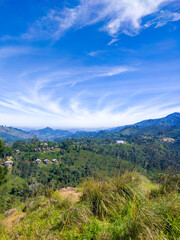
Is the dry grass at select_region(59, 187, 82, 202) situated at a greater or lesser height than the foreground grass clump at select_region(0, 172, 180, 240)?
lesser

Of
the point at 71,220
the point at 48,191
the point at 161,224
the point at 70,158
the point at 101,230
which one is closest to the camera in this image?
the point at 161,224

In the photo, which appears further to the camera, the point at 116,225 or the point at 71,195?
the point at 71,195

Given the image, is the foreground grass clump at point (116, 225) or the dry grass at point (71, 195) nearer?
the foreground grass clump at point (116, 225)

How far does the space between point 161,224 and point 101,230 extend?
999mm

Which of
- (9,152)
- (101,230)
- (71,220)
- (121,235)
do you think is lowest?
(9,152)

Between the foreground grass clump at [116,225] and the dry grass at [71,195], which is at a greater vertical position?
the foreground grass clump at [116,225]

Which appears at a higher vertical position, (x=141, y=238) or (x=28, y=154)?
(x=141, y=238)

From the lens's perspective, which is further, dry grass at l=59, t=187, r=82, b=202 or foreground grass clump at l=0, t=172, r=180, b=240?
dry grass at l=59, t=187, r=82, b=202

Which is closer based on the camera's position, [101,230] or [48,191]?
[101,230]

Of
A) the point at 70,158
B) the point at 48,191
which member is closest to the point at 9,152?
the point at 70,158

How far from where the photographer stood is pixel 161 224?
1926mm

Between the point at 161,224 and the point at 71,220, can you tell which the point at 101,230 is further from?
the point at 161,224

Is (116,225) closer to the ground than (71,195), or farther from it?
farther from it

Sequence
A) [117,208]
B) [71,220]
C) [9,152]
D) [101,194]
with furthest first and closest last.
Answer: [9,152]
[101,194]
[117,208]
[71,220]
